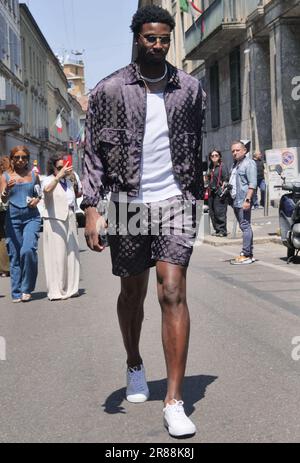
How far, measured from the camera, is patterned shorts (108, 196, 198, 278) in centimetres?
395

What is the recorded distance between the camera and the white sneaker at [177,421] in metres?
3.63

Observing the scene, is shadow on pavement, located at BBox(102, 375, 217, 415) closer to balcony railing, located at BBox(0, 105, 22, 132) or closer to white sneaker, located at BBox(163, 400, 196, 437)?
white sneaker, located at BBox(163, 400, 196, 437)

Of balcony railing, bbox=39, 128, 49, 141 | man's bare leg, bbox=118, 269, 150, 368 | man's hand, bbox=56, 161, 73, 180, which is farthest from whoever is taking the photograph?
balcony railing, bbox=39, 128, 49, 141

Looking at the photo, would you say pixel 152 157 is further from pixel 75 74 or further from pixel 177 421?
pixel 75 74

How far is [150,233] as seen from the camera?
405 cm

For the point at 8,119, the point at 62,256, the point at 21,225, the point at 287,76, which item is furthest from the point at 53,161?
the point at 8,119

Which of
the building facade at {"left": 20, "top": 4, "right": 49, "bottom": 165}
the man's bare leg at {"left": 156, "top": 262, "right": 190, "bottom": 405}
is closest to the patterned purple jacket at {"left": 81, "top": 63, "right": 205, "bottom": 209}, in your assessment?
the man's bare leg at {"left": 156, "top": 262, "right": 190, "bottom": 405}

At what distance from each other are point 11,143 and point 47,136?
19563 millimetres

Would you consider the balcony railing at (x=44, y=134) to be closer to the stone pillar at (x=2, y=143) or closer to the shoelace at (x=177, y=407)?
the stone pillar at (x=2, y=143)

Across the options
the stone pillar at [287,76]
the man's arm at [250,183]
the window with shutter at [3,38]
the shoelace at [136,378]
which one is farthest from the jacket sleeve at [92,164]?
the window with shutter at [3,38]

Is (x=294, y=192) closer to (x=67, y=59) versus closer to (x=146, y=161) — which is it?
(x=146, y=161)

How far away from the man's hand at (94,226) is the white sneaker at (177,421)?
0.90 m

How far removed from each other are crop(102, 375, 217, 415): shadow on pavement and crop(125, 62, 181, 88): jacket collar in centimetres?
176

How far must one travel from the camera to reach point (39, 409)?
422 cm
